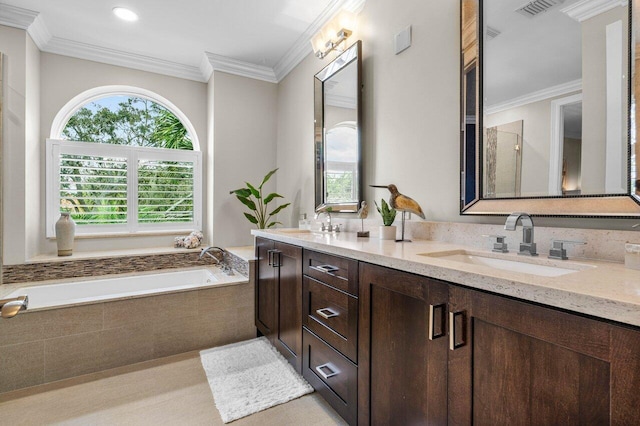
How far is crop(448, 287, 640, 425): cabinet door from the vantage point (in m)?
0.61

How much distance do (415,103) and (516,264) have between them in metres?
Answer: 1.12

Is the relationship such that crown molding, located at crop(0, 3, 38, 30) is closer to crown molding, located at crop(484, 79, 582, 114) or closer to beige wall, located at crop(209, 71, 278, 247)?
beige wall, located at crop(209, 71, 278, 247)

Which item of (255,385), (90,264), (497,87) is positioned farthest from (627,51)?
(90,264)

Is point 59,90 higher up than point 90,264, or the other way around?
point 59,90

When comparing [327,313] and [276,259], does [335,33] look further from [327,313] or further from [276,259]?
[327,313]

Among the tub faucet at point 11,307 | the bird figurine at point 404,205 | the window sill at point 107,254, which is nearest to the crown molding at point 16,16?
the window sill at point 107,254

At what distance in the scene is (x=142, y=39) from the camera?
10.3 feet

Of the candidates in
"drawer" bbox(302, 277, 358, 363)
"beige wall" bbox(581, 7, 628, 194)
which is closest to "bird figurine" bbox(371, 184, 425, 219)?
"drawer" bbox(302, 277, 358, 363)

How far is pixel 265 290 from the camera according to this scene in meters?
2.50

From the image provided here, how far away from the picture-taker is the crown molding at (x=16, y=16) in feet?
8.64

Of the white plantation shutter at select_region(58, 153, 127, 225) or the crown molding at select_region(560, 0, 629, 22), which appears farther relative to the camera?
the white plantation shutter at select_region(58, 153, 127, 225)

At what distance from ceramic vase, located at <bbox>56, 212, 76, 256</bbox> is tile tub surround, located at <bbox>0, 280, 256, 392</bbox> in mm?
1240

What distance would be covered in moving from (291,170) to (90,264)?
2264mm

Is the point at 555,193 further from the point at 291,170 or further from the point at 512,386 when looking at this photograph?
the point at 291,170
